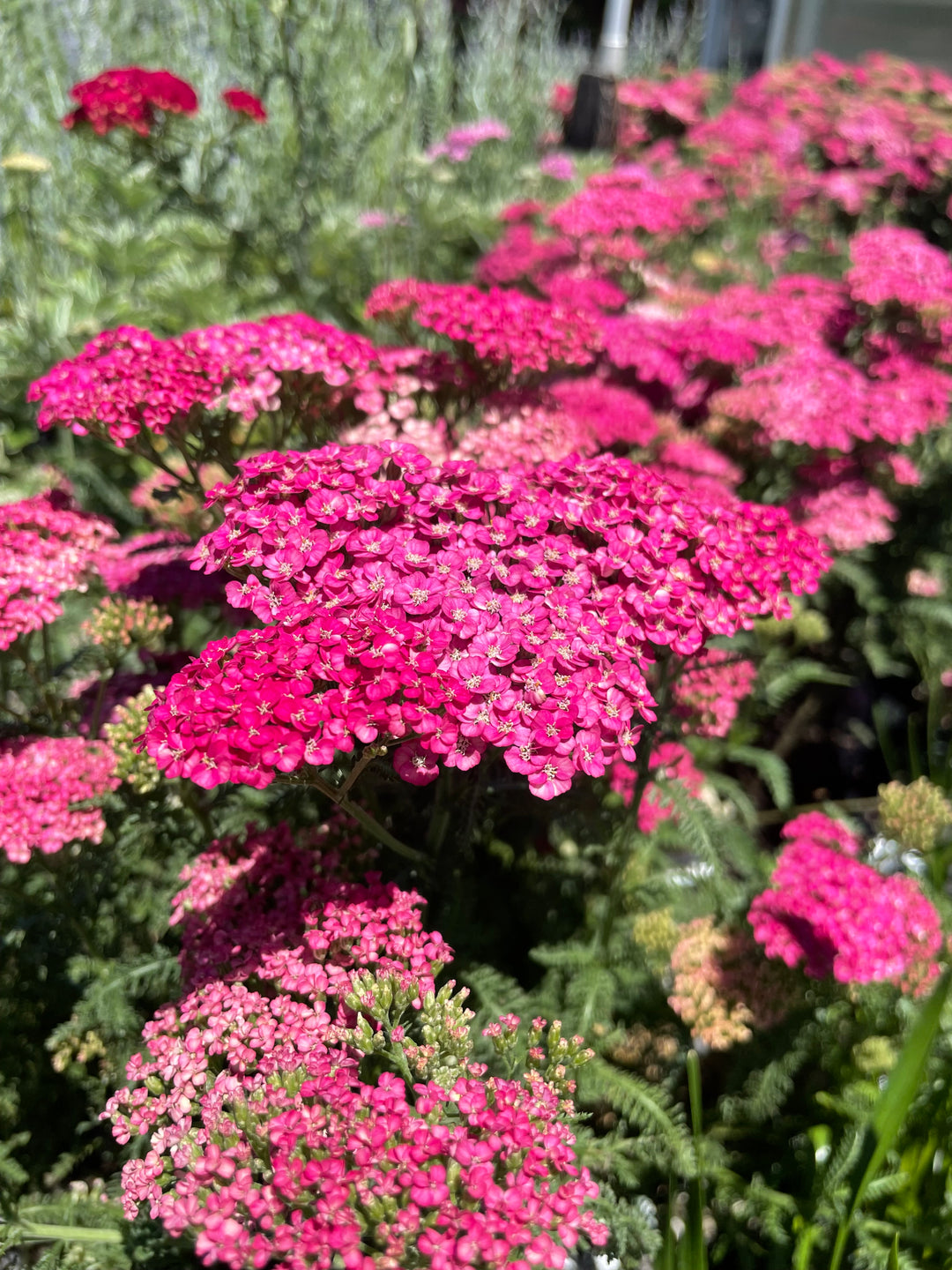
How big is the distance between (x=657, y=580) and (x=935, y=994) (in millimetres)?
950

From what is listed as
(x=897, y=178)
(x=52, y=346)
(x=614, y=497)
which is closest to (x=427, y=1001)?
(x=614, y=497)

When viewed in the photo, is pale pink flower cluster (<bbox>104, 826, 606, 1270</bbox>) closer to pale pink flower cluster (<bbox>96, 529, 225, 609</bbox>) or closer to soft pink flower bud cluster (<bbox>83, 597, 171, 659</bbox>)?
soft pink flower bud cluster (<bbox>83, 597, 171, 659</bbox>)

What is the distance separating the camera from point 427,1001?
1.39m

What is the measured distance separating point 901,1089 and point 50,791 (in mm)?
1756

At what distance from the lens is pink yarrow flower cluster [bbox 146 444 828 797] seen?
1.30 m

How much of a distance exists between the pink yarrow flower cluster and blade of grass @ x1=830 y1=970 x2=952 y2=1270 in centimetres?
81

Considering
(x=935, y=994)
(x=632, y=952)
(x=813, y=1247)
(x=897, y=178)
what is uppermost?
(x=897, y=178)

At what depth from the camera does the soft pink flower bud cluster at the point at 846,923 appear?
1947 millimetres

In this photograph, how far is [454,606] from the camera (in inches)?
58.6

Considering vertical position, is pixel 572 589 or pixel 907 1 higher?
pixel 907 1

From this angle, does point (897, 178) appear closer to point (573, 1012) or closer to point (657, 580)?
point (657, 580)

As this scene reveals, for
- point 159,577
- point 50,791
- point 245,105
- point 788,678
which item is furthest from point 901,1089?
point 245,105

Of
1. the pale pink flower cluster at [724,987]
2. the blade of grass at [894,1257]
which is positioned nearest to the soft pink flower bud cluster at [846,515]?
the pale pink flower cluster at [724,987]

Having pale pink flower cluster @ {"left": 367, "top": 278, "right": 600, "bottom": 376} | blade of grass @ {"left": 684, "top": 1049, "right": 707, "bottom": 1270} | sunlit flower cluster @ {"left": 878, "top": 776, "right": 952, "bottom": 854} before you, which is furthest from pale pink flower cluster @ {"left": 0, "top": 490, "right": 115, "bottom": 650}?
sunlit flower cluster @ {"left": 878, "top": 776, "right": 952, "bottom": 854}
